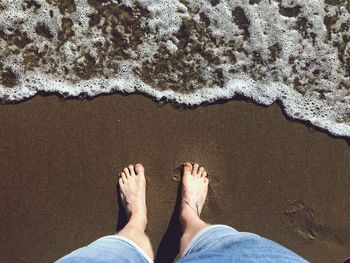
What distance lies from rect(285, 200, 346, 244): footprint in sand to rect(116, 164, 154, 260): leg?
32.0 inches

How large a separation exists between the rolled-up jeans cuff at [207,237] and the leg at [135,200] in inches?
11.7

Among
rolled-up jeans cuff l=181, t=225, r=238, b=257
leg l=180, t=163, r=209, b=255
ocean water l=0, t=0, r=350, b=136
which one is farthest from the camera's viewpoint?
ocean water l=0, t=0, r=350, b=136

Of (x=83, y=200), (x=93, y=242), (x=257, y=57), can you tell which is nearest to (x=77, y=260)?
(x=93, y=242)

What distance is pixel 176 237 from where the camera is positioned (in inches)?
102

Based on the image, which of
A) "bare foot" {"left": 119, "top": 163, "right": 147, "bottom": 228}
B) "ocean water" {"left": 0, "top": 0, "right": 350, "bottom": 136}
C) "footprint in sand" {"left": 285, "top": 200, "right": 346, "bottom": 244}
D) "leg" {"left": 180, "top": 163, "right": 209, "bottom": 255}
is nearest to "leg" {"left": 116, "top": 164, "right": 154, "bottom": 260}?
"bare foot" {"left": 119, "top": 163, "right": 147, "bottom": 228}

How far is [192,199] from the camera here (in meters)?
2.57

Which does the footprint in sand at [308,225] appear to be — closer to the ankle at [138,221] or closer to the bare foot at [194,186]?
the bare foot at [194,186]

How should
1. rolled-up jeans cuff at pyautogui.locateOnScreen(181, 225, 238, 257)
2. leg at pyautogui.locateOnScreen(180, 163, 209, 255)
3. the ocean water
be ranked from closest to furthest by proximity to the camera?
1. rolled-up jeans cuff at pyautogui.locateOnScreen(181, 225, 238, 257)
2. leg at pyautogui.locateOnScreen(180, 163, 209, 255)
3. the ocean water

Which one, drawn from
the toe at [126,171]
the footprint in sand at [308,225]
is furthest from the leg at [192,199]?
the footprint in sand at [308,225]

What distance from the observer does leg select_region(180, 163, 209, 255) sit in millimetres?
2494

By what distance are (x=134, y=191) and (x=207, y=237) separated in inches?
19.8

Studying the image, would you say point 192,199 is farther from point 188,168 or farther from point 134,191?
point 134,191

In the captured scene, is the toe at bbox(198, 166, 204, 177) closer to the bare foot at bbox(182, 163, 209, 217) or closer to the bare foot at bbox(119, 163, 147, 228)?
the bare foot at bbox(182, 163, 209, 217)

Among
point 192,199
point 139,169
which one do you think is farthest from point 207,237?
point 139,169
